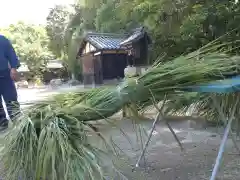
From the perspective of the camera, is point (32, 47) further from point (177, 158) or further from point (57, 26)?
point (177, 158)

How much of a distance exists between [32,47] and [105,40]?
57.7 feet

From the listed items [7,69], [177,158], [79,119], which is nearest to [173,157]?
[177,158]

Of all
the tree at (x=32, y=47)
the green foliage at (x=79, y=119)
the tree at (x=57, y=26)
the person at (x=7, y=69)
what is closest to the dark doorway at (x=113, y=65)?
the tree at (x=57, y=26)

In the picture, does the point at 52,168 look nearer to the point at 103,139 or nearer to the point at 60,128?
the point at 60,128

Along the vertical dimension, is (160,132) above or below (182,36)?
below

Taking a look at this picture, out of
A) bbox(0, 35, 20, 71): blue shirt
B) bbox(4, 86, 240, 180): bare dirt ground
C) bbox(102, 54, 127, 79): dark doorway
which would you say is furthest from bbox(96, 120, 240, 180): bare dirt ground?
bbox(102, 54, 127, 79): dark doorway

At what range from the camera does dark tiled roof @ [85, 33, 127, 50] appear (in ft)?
54.6

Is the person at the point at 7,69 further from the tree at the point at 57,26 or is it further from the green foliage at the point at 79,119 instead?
the tree at the point at 57,26

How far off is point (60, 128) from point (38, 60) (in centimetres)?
3218

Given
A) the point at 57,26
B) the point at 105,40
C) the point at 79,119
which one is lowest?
the point at 79,119

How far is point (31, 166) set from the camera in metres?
1.59

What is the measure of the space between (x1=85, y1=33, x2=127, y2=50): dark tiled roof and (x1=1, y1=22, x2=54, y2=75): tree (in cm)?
1347

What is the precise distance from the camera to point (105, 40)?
17.5 meters

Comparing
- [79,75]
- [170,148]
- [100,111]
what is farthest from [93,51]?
[100,111]
